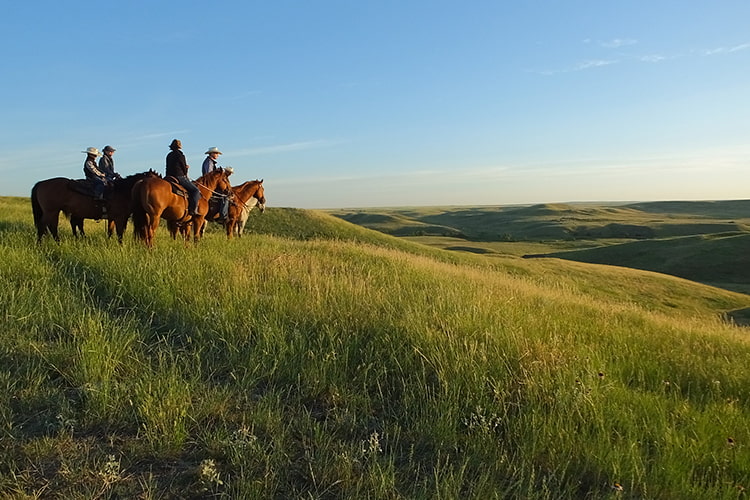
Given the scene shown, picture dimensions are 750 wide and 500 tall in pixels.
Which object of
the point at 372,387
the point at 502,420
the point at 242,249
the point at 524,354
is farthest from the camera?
the point at 242,249

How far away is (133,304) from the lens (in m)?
6.53

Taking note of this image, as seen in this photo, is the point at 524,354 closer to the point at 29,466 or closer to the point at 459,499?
the point at 459,499

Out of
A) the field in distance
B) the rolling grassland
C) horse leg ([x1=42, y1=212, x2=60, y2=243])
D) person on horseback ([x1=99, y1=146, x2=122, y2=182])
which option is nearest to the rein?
person on horseback ([x1=99, y1=146, x2=122, y2=182])

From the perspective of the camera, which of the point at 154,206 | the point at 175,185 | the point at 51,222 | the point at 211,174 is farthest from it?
the point at 211,174

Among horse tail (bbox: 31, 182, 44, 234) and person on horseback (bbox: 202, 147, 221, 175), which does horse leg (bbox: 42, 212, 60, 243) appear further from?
person on horseback (bbox: 202, 147, 221, 175)

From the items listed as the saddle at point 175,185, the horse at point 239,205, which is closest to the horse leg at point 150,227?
the saddle at point 175,185

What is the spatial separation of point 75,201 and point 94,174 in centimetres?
83

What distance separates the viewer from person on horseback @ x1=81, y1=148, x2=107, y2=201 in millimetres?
12422

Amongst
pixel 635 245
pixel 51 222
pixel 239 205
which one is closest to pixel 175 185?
pixel 51 222

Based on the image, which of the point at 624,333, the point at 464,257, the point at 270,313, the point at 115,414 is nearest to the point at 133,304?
the point at 270,313

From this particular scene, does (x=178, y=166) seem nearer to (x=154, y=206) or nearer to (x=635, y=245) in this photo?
(x=154, y=206)

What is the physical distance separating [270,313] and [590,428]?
3.86m

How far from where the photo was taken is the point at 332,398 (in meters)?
4.42

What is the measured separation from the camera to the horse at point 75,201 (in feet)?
39.9
